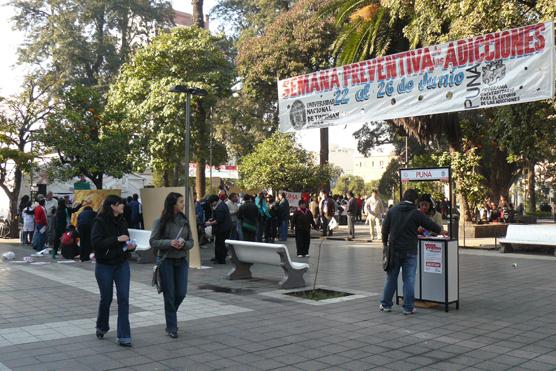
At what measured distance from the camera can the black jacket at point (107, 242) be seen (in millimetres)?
6004

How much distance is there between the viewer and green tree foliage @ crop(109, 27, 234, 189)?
23797mm

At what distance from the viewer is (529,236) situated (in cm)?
1557

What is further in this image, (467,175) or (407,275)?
(467,175)

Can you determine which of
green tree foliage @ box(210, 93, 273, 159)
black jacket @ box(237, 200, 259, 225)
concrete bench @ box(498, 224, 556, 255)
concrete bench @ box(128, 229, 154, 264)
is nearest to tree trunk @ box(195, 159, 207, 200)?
black jacket @ box(237, 200, 259, 225)

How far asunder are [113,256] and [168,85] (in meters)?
18.7

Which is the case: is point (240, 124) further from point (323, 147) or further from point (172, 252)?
point (172, 252)

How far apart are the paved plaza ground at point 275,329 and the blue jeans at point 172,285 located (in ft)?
0.80

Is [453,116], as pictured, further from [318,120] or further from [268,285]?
[268,285]

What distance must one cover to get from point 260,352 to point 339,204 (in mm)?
23624

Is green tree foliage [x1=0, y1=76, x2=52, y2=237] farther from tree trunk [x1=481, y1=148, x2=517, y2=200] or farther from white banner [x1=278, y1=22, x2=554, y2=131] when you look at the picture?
tree trunk [x1=481, y1=148, x2=517, y2=200]

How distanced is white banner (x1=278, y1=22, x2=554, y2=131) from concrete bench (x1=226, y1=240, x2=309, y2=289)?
531cm

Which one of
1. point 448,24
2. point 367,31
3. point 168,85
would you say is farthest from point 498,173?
point 168,85

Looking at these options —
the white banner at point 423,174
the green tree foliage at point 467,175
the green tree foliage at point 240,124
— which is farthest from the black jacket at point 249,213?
the green tree foliage at point 240,124

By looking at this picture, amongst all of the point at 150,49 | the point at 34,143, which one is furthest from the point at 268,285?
the point at 150,49
